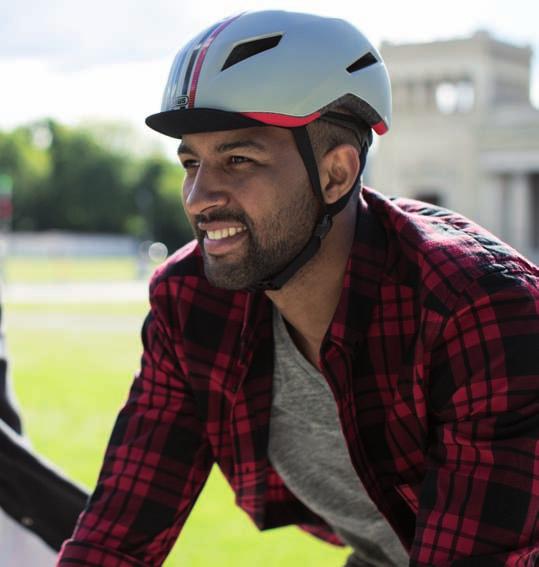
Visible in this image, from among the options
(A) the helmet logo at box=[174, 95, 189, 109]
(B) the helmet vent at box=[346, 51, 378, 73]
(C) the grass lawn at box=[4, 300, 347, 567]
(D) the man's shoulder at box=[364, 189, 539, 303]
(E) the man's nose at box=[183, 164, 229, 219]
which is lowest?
(C) the grass lawn at box=[4, 300, 347, 567]

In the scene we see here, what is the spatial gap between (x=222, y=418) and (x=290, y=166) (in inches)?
24.5

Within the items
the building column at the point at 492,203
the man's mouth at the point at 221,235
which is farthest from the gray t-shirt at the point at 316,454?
the building column at the point at 492,203

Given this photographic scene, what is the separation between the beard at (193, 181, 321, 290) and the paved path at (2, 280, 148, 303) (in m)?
20.9

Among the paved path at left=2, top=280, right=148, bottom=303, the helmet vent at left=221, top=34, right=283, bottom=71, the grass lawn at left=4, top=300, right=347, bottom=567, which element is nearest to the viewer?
the helmet vent at left=221, top=34, right=283, bottom=71

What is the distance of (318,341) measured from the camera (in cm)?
246

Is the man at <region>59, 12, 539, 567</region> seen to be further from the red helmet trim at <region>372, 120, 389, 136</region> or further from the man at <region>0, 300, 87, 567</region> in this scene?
the man at <region>0, 300, 87, 567</region>

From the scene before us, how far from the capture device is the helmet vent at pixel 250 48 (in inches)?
91.9

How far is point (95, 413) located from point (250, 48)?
6.61 m

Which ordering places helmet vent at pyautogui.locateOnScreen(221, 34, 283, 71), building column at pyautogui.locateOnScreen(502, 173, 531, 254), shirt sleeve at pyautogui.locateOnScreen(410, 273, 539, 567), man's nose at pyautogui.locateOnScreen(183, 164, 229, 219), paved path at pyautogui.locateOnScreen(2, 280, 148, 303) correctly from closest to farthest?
shirt sleeve at pyautogui.locateOnScreen(410, 273, 539, 567)
man's nose at pyautogui.locateOnScreen(183, 164, 229, 219)
helmet vent at pyautogui.locateOnScreen(221, 34, 283, 71)
paved path at pyautogui.locateOnScreen(2, 280, 148, 303)
building column at pyautogui.locateOnScreen(502, 173, 531, 254)

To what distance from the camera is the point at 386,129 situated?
102 inches

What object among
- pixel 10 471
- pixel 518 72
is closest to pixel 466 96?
pixel 518 72

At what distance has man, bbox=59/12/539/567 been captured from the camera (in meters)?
2.00

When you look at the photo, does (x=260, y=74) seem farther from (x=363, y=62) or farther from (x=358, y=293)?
(x=358, y=293)

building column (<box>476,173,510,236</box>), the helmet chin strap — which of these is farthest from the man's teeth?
building column (<box>476,173,510,236</box>)
